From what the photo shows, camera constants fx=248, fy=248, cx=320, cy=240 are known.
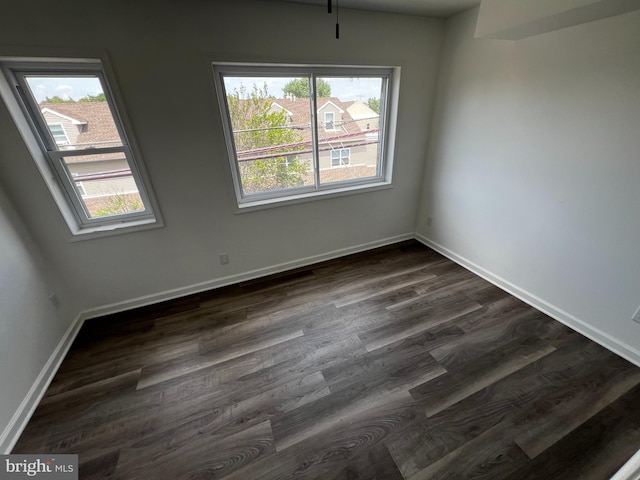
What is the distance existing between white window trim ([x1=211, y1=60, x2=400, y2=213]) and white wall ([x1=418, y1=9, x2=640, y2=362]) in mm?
516

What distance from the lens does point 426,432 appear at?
131 cm

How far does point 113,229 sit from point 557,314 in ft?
11.8

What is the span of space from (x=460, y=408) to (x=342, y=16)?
2.88m

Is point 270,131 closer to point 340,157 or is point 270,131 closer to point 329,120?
point 329,120

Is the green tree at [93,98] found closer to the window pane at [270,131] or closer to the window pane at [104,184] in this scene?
the window pane at [104,184]

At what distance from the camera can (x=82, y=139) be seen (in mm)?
1781

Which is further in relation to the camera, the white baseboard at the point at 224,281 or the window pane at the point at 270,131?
the white baseboard at the point at 224,281

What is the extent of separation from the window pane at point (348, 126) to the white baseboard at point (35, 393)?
2.52 metres

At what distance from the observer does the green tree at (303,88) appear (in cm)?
219

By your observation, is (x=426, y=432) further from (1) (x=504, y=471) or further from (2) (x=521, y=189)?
(2) (x=521, y=189)

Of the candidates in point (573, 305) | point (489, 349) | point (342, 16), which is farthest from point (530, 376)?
point (342, 16)

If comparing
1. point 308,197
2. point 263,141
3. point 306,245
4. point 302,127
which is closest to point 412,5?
point 302,127

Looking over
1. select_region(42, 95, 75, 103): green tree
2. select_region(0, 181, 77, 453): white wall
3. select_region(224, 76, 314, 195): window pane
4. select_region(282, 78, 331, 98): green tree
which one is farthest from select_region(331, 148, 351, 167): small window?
select_region(0, 181, 77, 453): white wall

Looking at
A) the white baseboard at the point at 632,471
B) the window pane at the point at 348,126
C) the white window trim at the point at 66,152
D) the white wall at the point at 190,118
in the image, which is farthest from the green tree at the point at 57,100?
the white baseboard at the point at 632,471
